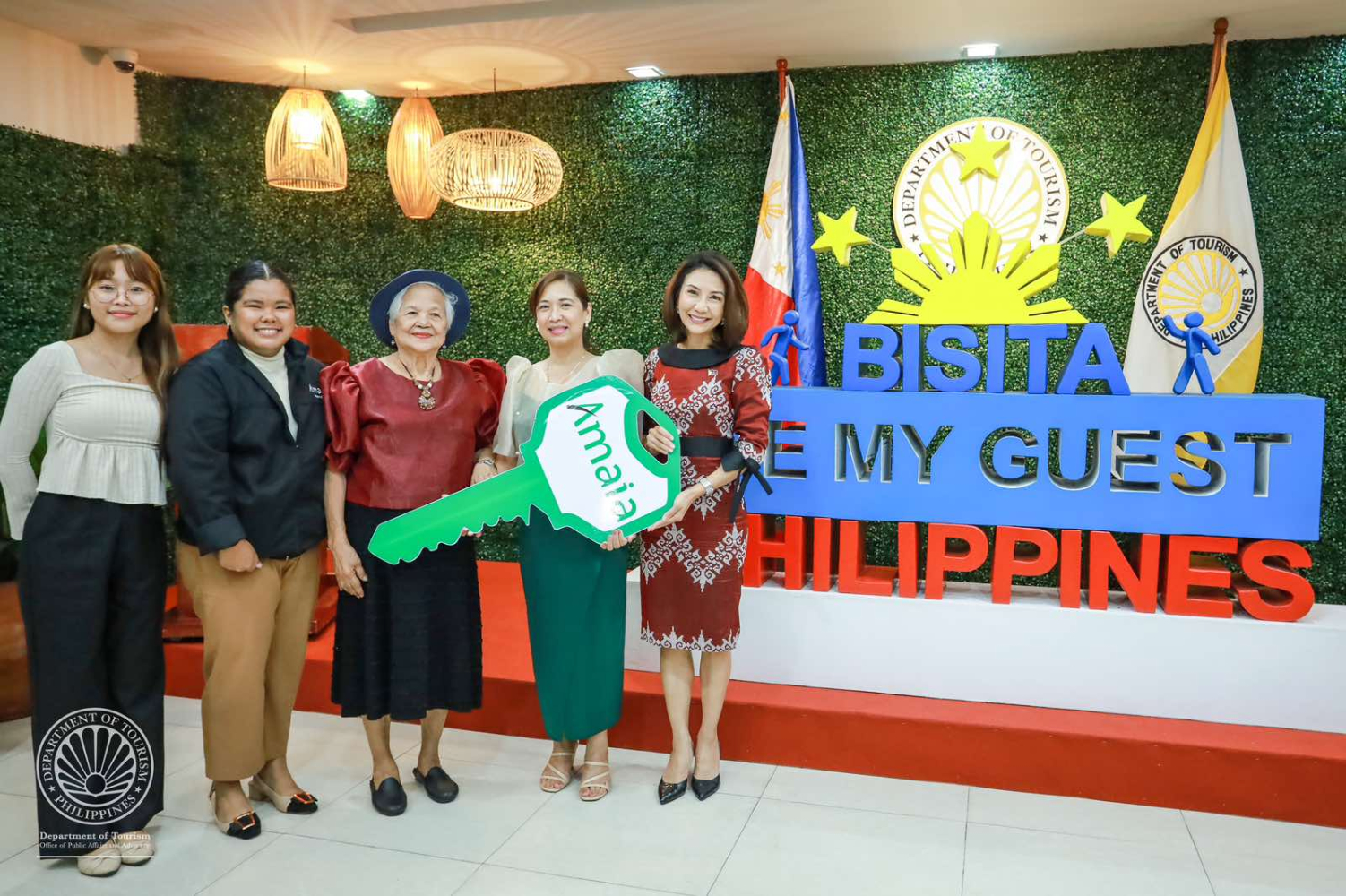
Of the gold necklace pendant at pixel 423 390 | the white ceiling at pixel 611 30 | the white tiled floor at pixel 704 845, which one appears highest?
the white ceiling at pixel 611 30

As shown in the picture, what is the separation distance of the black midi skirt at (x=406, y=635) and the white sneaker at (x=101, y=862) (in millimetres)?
630

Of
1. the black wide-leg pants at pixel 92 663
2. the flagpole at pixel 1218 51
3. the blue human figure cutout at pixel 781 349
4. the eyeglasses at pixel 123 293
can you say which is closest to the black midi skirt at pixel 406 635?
the black wide-leg pants at pixel 92 663

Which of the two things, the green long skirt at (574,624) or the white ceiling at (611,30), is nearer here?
the green long skirt at (574,624)

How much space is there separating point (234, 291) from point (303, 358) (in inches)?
10.1

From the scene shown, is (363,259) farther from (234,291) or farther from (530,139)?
(234,291)

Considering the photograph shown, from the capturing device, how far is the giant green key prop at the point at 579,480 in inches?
97.9

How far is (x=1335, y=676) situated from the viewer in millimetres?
2914

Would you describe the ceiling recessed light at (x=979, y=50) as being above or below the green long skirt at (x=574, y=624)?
above

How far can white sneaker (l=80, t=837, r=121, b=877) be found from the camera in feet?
7.91

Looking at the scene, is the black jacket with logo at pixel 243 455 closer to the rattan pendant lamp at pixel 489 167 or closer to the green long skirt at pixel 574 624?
the green long skirt at pixel 574 624

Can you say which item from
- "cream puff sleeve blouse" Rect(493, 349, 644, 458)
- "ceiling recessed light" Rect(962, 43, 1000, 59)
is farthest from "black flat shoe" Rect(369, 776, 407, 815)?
"ceiling recessed light" Rect(962, 43, 1000, 59)

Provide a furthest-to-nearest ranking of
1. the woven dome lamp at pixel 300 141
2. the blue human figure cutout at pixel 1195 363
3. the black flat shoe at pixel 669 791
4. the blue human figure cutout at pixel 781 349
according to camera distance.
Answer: the woven dome lamp at pixel 300 141
the blue human figure cutout at pixel 781 349
the blue human figure cutout at pixel 1195 363
the black flat shoe at pixel 669 791

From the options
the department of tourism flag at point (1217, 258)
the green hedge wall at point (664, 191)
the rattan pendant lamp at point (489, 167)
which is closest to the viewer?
the department of tourism flag at point (1217, 258)

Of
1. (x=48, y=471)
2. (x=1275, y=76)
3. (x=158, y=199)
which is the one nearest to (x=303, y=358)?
(x=48, y=471)
